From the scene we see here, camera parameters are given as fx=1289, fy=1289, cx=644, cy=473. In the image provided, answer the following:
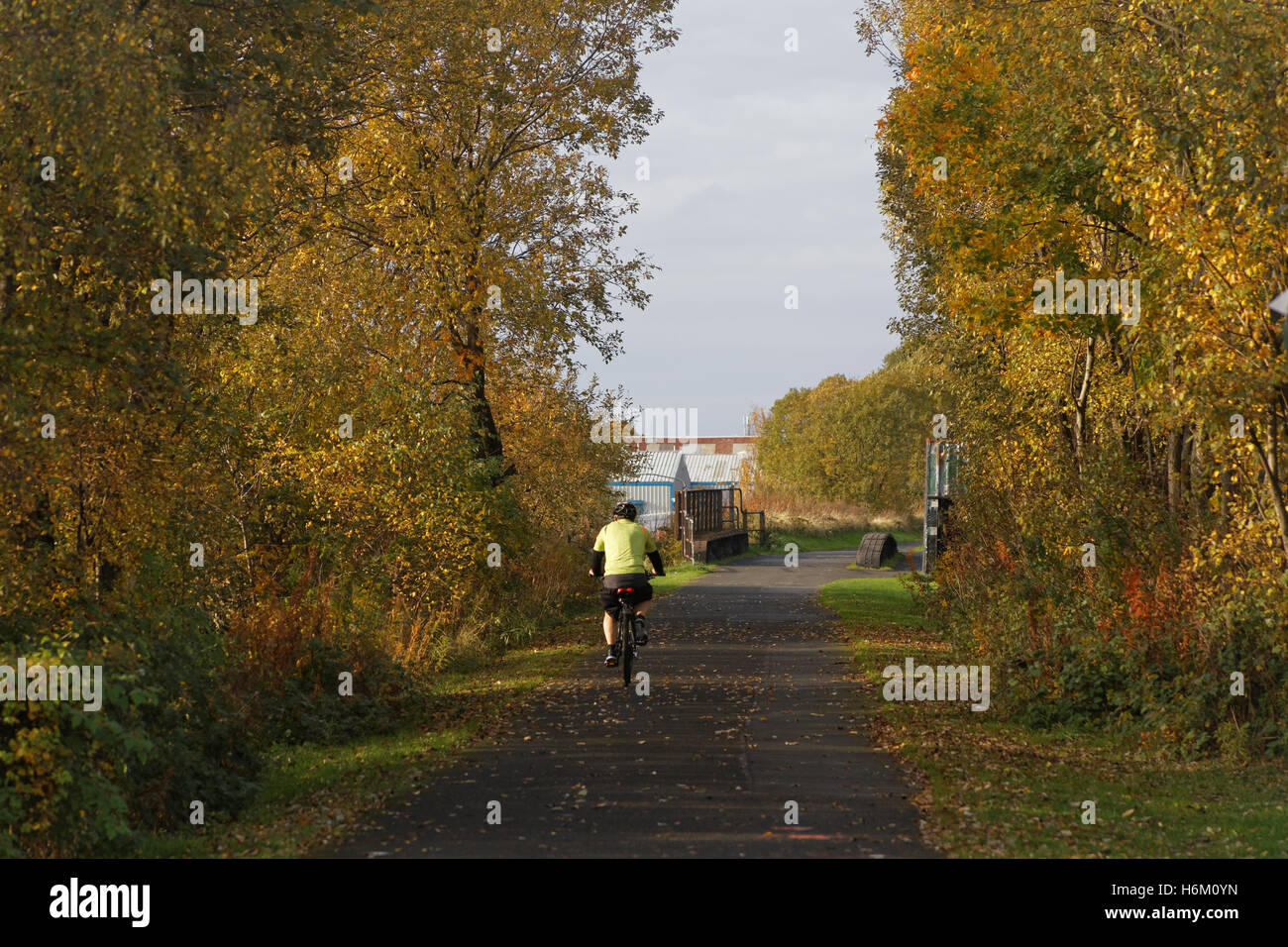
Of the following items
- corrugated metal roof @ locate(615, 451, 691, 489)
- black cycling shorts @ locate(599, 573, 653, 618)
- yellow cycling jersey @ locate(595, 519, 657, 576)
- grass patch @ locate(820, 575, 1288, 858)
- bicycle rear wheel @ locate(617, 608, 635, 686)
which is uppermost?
corrugated metal roof @ locate(615, 451, 691, 489)

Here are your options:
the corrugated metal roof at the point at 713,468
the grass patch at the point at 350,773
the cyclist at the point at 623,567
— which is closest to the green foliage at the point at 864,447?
the corrugated metal roof at the point at 713,468

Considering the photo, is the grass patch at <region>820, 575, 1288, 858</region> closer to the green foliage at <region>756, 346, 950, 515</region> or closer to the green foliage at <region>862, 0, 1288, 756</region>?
the green foliage at <region>862, 0, 1288, 756</region>

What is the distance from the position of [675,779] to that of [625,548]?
5.22m

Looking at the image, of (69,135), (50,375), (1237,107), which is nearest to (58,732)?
(50,375)

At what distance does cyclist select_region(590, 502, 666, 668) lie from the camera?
48.5ft

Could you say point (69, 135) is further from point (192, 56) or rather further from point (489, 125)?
point (489, 125)

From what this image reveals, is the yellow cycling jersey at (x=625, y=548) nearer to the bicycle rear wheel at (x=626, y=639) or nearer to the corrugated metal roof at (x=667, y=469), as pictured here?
the bicycle rear wheel at (x=626, y=639)

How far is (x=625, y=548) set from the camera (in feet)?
49.0

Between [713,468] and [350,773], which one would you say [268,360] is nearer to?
[350,773]

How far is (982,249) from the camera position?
16906 mm

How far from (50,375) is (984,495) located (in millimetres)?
13250

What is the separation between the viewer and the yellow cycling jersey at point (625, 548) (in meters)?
14.9

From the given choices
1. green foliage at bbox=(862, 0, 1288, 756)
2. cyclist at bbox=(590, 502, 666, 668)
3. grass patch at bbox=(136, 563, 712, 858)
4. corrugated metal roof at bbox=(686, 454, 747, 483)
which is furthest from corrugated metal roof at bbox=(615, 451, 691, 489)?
cyclist at bbox=(590, 502, 666, 668)

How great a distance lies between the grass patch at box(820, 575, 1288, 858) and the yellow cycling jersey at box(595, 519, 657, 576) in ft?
9.82
